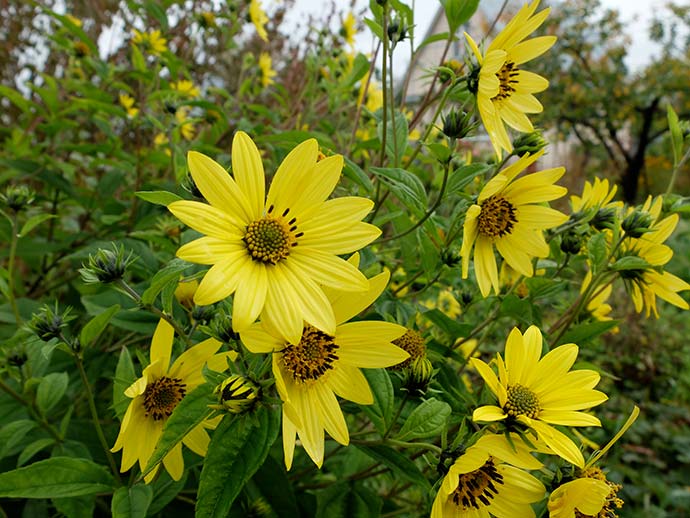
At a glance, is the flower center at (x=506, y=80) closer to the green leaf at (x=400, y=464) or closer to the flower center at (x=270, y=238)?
the flower center at (x=270, y=238)

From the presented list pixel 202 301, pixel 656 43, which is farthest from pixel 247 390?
pixel 656 43

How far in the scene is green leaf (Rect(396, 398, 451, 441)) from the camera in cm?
63

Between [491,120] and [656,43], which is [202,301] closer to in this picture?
[491,120]

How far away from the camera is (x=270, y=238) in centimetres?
59

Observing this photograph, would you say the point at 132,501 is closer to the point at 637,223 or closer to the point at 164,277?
the point at 164,277

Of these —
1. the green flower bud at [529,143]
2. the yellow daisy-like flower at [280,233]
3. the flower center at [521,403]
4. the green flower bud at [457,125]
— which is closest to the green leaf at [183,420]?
the yellow daisy-like flower at [280,233]

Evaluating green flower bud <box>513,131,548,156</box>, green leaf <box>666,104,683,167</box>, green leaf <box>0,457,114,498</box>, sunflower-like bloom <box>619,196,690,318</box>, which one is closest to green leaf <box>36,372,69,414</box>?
green leaf <box>0,457,114,498</box>

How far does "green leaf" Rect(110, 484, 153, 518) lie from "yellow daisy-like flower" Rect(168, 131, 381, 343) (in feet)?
0.99

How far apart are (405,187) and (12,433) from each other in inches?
27.3

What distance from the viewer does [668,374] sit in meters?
2.95

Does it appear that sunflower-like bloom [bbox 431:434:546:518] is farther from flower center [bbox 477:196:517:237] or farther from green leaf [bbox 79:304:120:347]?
green leaf [bbox 79:304:120:347]

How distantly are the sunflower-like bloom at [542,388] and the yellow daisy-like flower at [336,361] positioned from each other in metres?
0.12

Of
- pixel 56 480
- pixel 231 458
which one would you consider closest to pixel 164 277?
pixel 231 458

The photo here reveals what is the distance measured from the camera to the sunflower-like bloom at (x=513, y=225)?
31.6 inches
